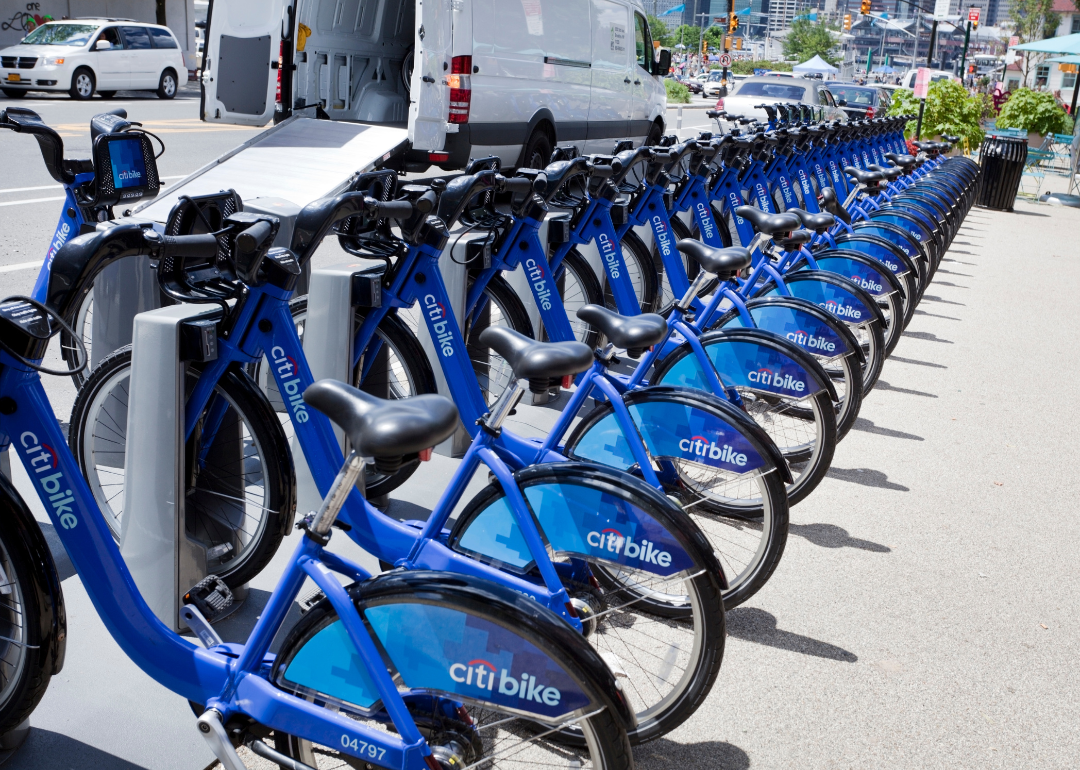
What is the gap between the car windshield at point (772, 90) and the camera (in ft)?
62.3

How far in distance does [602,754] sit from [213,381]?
155 cm

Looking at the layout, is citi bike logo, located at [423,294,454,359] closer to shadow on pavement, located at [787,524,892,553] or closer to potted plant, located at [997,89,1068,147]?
shadow on pavement, located at [787,524,892,553]

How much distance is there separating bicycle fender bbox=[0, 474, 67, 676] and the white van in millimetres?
6457

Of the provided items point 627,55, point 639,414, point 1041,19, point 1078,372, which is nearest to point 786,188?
point 1078,372

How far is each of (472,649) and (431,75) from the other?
7361 millimetres

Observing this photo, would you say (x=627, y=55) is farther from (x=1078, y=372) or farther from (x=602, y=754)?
(x=602, y=754)

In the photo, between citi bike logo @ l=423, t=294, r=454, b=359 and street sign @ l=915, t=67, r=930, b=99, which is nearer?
citi bike logo @ l=423, t=294, r=454, b=359

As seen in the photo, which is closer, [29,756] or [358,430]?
[358,430]

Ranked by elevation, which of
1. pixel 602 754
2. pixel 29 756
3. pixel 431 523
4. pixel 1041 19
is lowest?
pixel 29 756

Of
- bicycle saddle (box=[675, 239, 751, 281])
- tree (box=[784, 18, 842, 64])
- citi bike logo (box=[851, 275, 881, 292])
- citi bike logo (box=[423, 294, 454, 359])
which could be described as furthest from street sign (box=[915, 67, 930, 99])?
tree (box=[784, 18, 842, 64])

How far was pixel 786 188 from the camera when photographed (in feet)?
30.4

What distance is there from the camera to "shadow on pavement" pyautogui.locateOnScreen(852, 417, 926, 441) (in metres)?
5.40

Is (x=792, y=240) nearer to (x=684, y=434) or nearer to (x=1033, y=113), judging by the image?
(x=684, y=434)

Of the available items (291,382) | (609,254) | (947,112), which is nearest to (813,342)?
(609,254)
